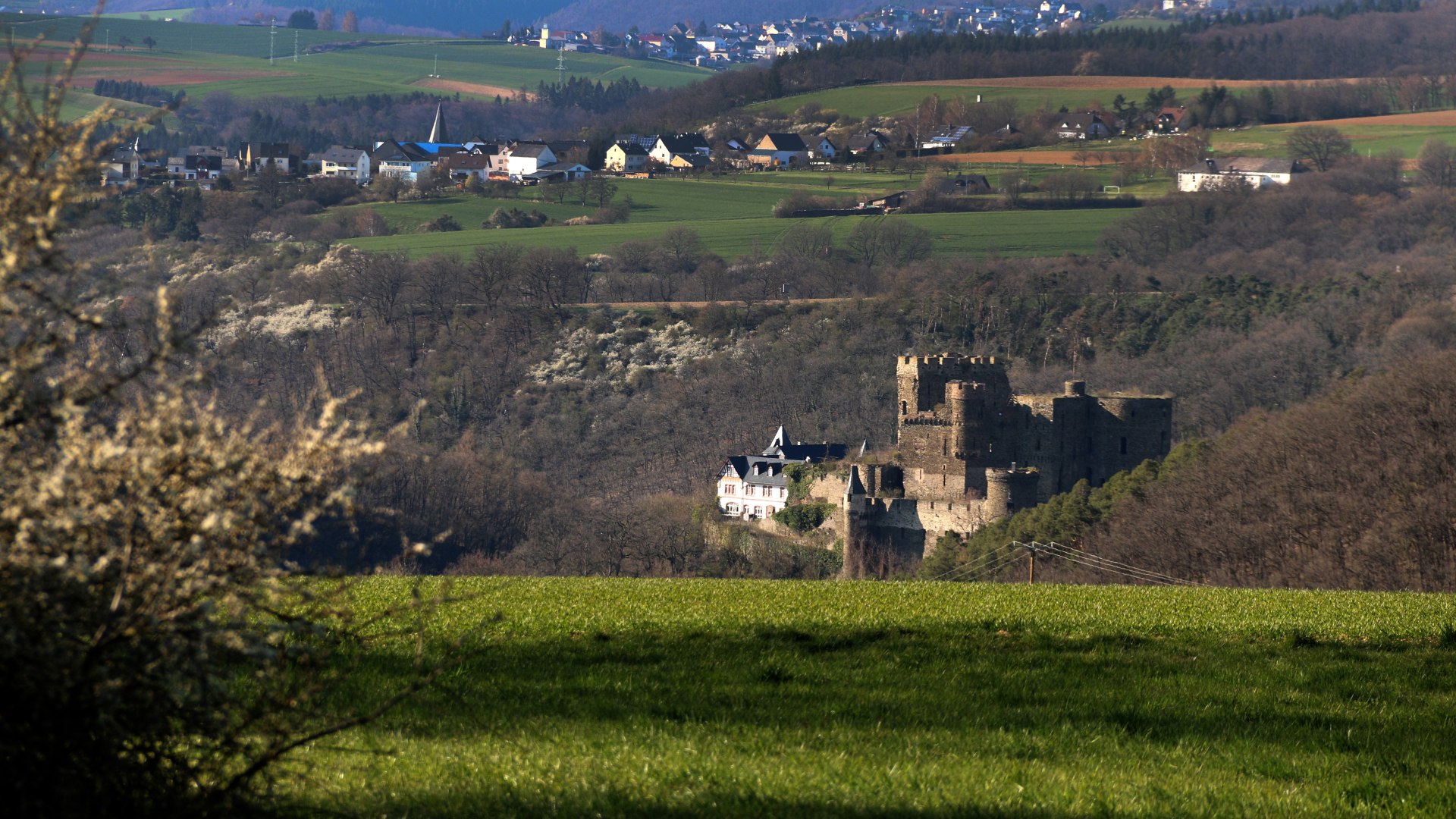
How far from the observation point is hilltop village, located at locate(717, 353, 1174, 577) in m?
50.0

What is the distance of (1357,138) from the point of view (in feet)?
392

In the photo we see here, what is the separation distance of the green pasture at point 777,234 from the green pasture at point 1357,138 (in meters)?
24.5

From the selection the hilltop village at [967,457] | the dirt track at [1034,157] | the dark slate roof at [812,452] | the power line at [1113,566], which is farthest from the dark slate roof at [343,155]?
the power line at [1113,566]

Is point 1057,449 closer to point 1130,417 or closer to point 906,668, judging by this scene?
point 1130,417

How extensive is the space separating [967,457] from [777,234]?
51.2m

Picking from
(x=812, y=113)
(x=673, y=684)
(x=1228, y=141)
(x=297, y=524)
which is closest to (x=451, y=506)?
(x=673, y=684)

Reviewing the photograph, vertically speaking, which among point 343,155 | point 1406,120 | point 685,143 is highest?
point 1406,120

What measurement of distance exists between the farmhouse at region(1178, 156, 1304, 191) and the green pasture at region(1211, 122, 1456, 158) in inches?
104

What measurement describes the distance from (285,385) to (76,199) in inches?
2860

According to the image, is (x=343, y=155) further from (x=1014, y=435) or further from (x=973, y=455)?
(x=973, y=455)

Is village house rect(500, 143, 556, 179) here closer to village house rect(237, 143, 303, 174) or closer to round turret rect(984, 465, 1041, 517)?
village house rect(237, 143, 303, 174)

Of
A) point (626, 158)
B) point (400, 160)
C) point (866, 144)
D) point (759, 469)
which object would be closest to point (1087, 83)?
point (866, 144)

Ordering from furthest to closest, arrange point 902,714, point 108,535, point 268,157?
1. point 268,157
2. point 902,714
3. point 108,535

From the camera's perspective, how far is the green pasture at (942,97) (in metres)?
141
